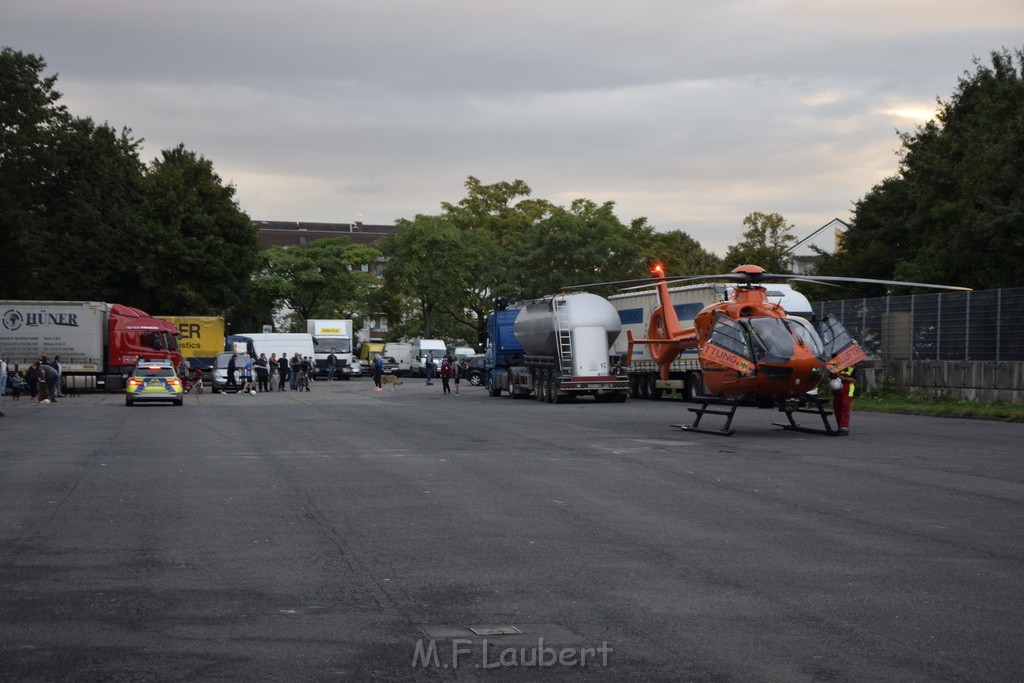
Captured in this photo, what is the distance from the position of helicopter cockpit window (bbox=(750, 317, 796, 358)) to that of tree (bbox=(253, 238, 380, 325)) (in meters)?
76.7

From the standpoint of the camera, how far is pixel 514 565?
347 inches

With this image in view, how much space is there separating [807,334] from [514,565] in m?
14.5

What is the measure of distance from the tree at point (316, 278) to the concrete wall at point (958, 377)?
6583cm

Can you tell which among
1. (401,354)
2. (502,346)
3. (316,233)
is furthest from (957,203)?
(316,233)

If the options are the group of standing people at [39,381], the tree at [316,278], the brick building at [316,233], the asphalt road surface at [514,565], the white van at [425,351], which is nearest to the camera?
the asphalt road surface at [514,565]

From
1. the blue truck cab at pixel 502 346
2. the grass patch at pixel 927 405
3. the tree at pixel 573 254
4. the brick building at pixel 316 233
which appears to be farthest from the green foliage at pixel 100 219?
the brick building at pixel 316 233

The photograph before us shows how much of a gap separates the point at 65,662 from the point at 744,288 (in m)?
18.8

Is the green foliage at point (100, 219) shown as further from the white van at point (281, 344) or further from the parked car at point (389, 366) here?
the parked car at point (389, 366)

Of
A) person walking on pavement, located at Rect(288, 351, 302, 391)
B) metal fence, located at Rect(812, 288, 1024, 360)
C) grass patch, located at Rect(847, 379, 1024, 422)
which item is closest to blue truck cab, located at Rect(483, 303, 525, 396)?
metal fence, located at Rect(812, 288, 1024, 360)

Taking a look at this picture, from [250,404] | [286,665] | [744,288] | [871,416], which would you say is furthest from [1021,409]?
[286,665]

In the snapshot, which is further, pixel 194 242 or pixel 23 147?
pixel 194 242

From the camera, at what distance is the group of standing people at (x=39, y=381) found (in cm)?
4247

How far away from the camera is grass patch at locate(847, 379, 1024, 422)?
2764cm

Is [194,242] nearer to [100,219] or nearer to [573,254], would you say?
[100,219]
